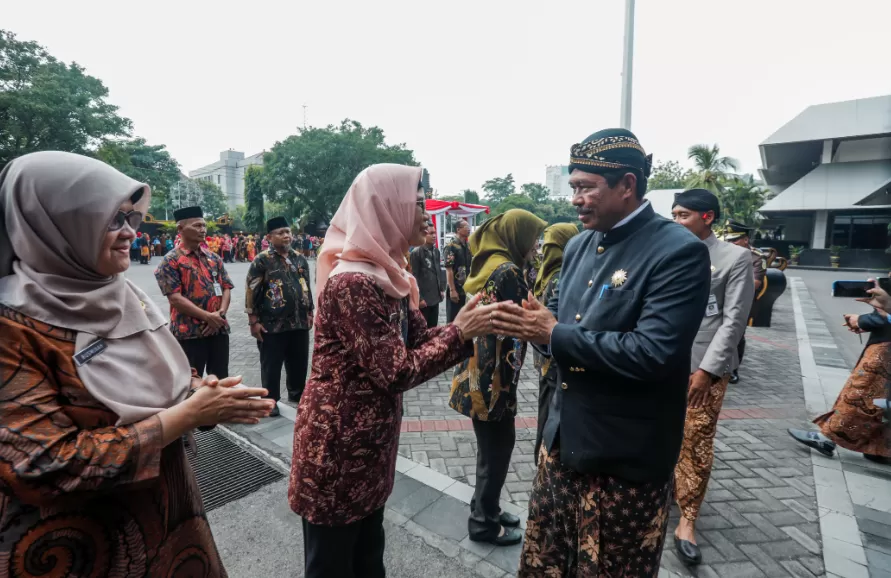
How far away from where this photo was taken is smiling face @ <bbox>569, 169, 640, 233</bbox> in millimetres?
1964

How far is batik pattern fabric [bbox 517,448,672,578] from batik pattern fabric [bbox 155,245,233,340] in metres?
3.85

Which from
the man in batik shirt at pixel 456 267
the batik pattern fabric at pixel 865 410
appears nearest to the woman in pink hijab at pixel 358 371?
the batik pattern fabric at pixel 865 410

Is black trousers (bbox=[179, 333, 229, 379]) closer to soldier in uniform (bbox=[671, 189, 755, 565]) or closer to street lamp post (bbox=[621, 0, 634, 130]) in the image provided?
soldier in uniform (bbox=[671, 189, 755, 565])

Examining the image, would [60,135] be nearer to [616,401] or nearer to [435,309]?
[435,309]

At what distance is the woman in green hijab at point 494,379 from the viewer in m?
2.79

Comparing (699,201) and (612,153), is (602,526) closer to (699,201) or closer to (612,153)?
(612,153)

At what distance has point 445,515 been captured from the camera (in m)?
3.24

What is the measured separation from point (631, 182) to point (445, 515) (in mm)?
2611

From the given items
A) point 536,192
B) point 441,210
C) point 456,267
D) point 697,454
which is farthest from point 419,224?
point 536,192

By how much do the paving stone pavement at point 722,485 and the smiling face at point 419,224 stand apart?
6.71 ft

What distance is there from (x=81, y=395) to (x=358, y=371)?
879 mm

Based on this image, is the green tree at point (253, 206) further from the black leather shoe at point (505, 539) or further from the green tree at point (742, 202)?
the black leather shoe at point (505, 539)

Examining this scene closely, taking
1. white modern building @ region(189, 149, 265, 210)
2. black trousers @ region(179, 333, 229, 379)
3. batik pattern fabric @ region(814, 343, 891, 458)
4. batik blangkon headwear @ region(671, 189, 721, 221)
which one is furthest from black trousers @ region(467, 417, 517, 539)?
white modern building @ region(189, 149, 265, 210)

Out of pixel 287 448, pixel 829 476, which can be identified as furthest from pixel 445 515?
pixel 829 476
